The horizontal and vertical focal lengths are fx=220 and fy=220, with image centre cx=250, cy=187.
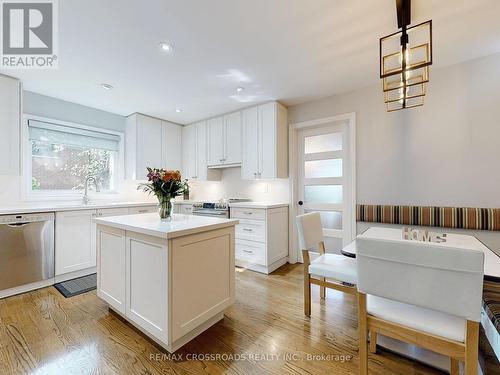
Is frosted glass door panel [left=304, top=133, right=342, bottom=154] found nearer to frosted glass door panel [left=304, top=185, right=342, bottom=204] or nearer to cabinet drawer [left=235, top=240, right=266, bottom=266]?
frosted glass door panel [left=304, top=185, right=342, bottom=204]

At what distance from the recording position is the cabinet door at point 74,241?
Result: 2.75 m

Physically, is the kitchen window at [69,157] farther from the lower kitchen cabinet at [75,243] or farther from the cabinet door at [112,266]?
the cabinet door at [112,266]

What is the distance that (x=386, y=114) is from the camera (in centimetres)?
273

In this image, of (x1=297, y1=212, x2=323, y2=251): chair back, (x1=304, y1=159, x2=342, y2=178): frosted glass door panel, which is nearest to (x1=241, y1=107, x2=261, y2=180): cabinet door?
(x1=304, y1=159, x2=342, y2=178): frosted glass door panel

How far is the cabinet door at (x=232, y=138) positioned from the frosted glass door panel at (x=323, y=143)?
3.65 ft

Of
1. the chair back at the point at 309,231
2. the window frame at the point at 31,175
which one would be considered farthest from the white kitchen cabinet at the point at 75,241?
the chair back at the point at 309,231

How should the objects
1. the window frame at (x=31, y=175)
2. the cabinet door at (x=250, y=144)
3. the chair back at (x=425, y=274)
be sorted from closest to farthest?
the chair back at (x=425, y=274), the window frame at (x=31, y=175), the cabinet door at (x=250, y=144)

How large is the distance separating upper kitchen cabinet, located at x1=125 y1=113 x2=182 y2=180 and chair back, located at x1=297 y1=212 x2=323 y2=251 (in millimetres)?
3070

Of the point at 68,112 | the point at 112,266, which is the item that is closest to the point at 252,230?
the point at 112,266

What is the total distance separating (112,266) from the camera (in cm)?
190

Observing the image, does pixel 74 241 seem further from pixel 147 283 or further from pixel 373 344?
pixel 373 344

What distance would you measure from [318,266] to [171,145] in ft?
12.0

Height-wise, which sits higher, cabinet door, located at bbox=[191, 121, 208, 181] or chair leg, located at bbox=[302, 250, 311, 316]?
cabinet door, located at bbox=[191, 121, 208, 181]

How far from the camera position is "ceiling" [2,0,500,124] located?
1.61 meters
